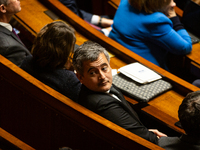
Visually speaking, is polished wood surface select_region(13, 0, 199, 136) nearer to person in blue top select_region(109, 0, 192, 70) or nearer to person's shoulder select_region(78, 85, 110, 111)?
person in blue top select_region(109, 0, 192, 70)

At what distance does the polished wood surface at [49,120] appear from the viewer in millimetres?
1177

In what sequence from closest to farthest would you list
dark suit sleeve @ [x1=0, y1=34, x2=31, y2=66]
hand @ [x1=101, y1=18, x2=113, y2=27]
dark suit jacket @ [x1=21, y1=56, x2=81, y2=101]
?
1. dark suit jacket @ [x1=21, y1=56, x2=81, y2=101]
2. dark suit sleeve @ [x1=0, y1=34, x2=31, y2=66]
3. hand @ [x1=101, y1=18, x2=113, y2=27]

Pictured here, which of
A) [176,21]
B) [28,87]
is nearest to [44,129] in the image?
[28,87]

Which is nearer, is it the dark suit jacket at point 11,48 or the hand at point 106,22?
the dark suit jacket at point 11,48

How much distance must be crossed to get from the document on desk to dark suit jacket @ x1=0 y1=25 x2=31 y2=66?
0.53 m

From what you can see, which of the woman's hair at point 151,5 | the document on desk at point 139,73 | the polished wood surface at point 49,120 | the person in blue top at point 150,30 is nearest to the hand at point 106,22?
the person in blue top at point 150,30

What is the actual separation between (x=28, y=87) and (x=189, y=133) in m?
0.68

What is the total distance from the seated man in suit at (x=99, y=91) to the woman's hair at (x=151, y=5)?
69cm

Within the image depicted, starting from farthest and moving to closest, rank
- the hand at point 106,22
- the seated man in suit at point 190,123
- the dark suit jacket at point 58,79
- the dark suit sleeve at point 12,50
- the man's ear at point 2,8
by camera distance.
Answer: the hand at point 106,22, the man's ear at point 2,8, the dark suit sleeve at point 12,50, the dark suit jacket at point 58,79, the seated man in suit at point 190,123

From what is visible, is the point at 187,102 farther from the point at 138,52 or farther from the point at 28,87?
the point at 138,52

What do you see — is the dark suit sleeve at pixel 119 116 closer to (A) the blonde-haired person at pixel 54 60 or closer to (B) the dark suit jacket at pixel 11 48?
(A) the blonde-haired person at pixel 54 60

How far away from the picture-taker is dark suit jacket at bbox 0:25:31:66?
160 centimetres

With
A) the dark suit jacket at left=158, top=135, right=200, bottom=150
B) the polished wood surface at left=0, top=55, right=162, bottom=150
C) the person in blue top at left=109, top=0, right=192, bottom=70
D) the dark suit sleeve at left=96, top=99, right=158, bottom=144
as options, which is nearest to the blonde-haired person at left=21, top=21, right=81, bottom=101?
the polished wood surface at left=0, top=55, right=162, bottom=150

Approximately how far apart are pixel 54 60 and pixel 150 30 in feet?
2.34
